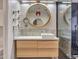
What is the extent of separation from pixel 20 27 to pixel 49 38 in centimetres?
79

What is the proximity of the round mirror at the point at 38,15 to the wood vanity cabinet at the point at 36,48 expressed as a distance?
61 centimetres

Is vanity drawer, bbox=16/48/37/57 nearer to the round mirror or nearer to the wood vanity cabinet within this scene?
the wood vanity cabinet

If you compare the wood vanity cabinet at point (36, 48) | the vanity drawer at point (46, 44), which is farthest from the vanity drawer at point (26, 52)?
the vanity drawer at point (46, 44)

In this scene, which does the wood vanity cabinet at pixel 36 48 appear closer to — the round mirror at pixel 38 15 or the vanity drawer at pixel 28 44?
the vanity drawer at pixel 28 44

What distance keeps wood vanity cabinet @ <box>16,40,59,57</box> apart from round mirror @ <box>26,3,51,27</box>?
1.99 feet

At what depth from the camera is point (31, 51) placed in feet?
10.1

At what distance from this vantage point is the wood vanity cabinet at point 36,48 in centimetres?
305

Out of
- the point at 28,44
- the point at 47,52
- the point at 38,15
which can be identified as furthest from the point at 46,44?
the point at 38,15

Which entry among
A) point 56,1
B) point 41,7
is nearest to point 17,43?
point 41,7

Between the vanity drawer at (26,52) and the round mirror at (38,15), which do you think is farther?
the round mirror at (38,15)

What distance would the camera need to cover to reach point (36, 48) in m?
3.06

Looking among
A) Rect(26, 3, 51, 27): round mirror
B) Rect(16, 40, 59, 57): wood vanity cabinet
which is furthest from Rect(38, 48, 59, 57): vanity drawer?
Rect(26, 3, 51, 27): round mirror

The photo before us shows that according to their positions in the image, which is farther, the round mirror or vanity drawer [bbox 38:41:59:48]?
the round mirror

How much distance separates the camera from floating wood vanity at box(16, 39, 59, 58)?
3051 mm
